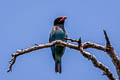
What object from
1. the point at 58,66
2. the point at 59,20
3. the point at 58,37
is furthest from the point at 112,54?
the point at 59,20

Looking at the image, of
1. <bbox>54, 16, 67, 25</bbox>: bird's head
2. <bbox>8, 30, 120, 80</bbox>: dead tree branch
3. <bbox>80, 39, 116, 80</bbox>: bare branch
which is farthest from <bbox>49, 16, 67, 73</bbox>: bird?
<bbox>80, 39, 116, 80</bbox>: bare branch

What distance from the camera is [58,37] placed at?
9.98 metres

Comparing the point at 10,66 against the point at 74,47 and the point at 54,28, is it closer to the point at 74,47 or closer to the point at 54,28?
the point at 74,47

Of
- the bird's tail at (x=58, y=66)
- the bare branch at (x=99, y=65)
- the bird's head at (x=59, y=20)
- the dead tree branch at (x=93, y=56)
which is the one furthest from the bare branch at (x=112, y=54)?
the bird's head at (x=59, y=20)

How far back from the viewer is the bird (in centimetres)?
943

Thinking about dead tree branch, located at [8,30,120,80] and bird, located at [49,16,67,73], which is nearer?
dead tree branch, located at [8,30,120,80]

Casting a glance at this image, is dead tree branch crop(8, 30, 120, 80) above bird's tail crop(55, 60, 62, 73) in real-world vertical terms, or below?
below

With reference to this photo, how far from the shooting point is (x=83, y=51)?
515 centimetres

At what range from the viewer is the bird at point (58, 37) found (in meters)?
9.43

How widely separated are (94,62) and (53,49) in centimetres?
478

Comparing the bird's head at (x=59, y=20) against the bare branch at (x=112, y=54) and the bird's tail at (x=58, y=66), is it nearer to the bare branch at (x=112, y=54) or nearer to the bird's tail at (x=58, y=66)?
the bird's tail at (x=58, y=66)

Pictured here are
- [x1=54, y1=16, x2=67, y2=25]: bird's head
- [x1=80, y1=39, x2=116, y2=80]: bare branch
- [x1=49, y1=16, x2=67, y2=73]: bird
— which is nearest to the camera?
[x1=80, y1=39, x2=116, y2=80]: bare branch

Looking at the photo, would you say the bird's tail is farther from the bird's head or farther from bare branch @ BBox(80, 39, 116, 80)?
bare branch @ BBox(80, 39, 116, 80)

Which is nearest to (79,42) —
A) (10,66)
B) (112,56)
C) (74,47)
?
(74,47)
